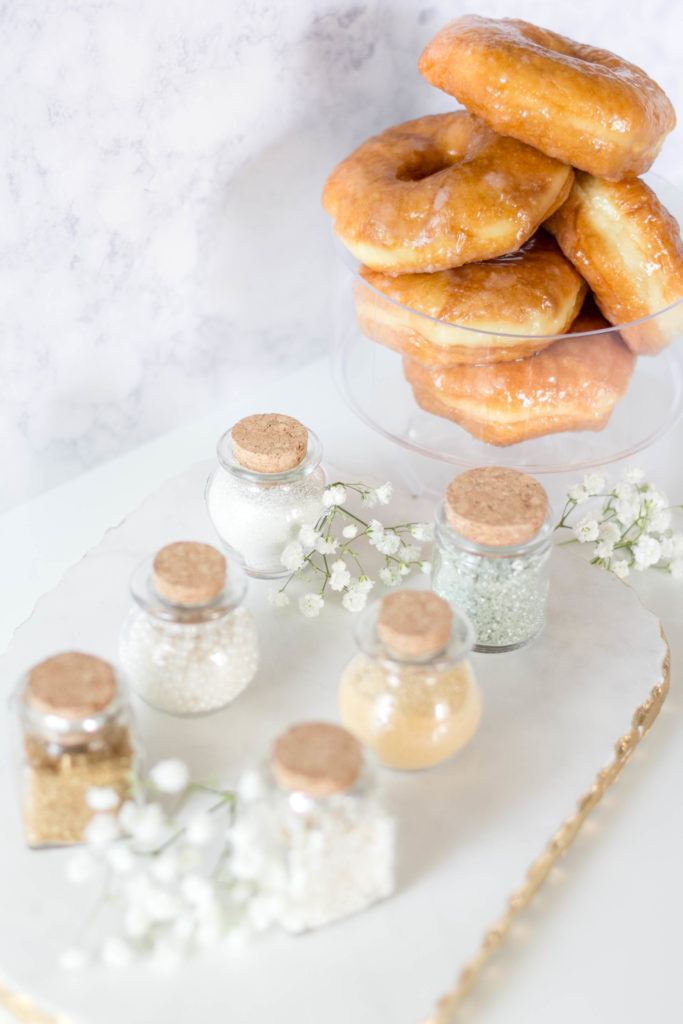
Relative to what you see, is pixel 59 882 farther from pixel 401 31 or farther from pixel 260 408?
pixel 401 31

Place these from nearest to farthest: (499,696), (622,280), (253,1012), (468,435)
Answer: (253,1012) → (499,696) → (622,280) → (468,435)

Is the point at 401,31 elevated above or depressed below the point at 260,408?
above

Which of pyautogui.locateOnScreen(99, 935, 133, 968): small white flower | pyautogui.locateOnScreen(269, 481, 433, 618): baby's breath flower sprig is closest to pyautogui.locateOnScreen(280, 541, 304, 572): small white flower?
pyautogui.locateOnScreen(269, 481, 433, 618): baby's breath flower sprig

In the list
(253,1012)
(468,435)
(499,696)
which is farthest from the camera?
(468,435)

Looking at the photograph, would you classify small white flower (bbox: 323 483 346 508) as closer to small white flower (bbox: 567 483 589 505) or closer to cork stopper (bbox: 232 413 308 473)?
cork stopper (bbox: 232 413 308 473)

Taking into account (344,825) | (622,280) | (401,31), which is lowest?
(344,825)

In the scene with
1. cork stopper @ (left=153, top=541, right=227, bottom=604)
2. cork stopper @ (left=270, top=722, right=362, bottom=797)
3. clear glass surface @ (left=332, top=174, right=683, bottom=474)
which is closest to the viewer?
cork stopper @ (left=270, top=722, right=362, bottom=797)

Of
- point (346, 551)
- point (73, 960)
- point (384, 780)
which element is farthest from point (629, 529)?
point (73, 960)

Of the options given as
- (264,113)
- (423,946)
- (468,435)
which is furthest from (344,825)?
(264,113)
